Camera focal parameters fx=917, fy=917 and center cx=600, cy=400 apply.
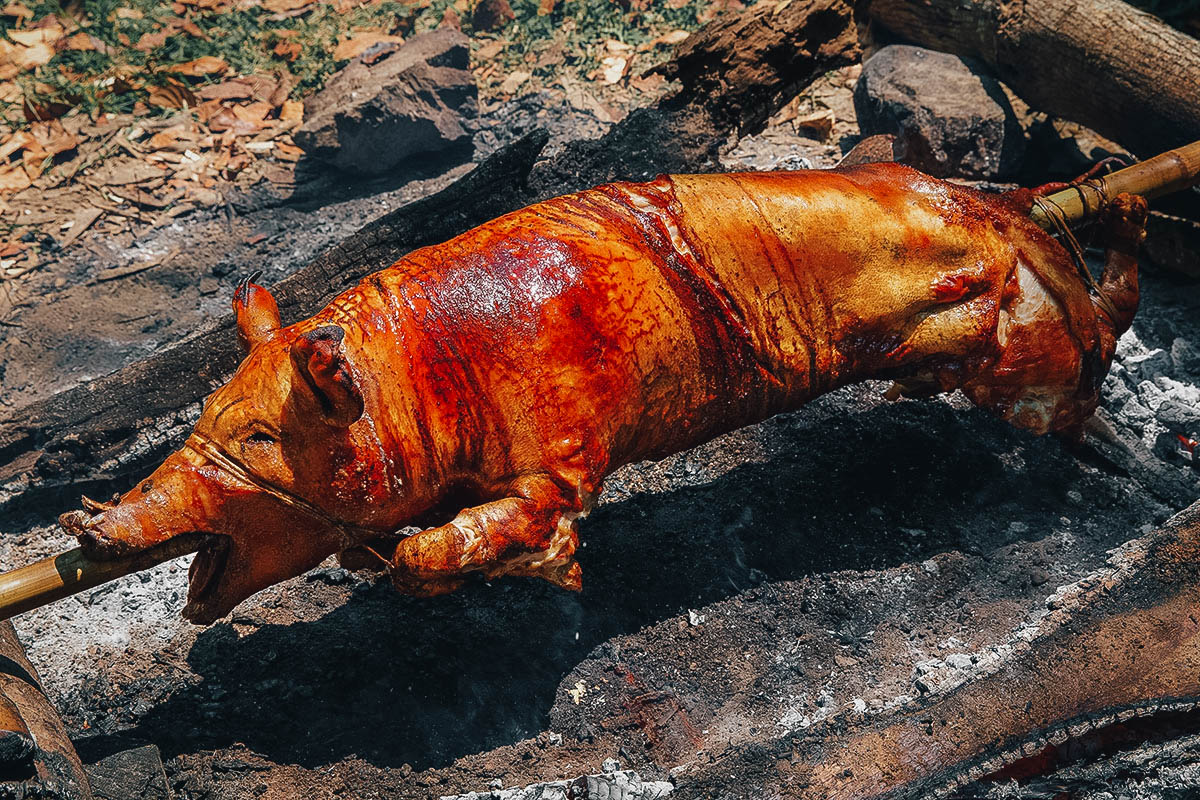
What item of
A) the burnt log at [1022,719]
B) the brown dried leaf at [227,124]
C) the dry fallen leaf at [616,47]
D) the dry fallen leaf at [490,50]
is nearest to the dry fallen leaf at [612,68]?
the dry fallen leaf at [616,47]

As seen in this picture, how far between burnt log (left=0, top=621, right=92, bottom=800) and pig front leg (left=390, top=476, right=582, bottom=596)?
1309 millimetres

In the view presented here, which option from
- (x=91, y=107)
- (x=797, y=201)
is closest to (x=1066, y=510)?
(x=797, y=201)

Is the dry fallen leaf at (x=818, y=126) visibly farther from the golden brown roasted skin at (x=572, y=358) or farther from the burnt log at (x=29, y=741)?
the burnt log at (x=29, y=741)

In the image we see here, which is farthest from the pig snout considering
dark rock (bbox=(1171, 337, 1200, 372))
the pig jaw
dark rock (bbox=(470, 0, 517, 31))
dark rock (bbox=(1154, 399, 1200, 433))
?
dark rock (bbox=(470, 0, 517, 31))

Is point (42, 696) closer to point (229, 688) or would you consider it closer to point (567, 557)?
point (229, 688)

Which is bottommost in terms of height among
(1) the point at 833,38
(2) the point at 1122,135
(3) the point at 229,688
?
(3) the point at 229,688

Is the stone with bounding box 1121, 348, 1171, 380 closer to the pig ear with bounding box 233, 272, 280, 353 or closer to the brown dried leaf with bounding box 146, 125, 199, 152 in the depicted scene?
the pig ear with bounding box 233, 272, 280, 353

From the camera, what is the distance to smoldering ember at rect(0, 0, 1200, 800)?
336cm

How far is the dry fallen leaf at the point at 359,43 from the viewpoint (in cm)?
991

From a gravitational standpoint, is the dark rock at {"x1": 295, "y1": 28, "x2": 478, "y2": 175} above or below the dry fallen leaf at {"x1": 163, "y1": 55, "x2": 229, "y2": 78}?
below

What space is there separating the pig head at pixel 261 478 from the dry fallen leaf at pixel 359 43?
741cm

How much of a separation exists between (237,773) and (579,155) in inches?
154

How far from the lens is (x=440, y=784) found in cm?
389

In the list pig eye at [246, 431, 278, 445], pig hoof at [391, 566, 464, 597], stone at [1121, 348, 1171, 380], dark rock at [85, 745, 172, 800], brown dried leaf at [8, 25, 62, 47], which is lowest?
stone at [1121, 348, 1171, 380]
